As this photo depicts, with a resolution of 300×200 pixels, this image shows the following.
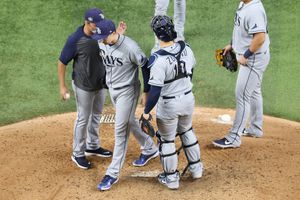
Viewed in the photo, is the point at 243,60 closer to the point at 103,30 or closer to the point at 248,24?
the point at 248,24

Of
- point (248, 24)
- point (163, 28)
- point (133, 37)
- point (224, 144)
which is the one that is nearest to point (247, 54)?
point (248, 24)

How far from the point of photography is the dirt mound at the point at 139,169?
534 centimetres

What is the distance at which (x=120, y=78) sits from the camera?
5.34 m

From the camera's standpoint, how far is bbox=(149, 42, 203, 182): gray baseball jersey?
4984 millimetres

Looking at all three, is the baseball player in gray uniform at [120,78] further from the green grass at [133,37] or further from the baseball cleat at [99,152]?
the green grass at [133,37]

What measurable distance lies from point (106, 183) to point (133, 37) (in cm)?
419

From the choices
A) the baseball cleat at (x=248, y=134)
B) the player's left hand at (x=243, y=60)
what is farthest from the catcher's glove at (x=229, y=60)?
the baseball cleat at (x=248, y=134)

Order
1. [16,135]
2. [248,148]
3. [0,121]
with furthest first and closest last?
[0,121]
[16,135]
[248,148]

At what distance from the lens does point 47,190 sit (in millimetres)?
5441

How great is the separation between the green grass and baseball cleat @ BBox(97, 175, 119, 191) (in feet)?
7.91

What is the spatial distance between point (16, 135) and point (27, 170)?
1.11 m

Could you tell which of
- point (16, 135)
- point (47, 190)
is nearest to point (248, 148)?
point (47, 190)

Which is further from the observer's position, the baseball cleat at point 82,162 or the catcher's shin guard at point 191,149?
the baseball cleat at point 82,162

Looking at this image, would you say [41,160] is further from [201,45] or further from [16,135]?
[201,45]
